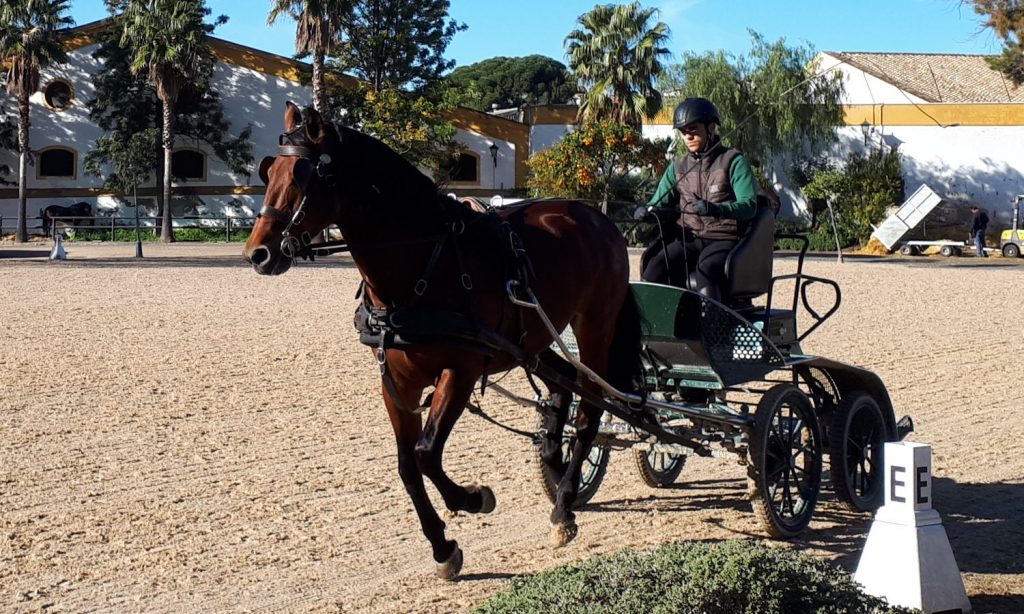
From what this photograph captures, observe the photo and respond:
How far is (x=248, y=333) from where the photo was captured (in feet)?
49.0

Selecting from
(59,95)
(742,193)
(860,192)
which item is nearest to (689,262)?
(742,193)

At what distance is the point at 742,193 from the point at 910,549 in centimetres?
249

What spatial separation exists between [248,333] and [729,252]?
30.2ft

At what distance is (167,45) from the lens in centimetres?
4403

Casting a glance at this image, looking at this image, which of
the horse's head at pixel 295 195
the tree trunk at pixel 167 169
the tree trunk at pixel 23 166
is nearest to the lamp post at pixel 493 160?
the tree trunk at pixel 167 169

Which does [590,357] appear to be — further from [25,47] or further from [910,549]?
[25,47]

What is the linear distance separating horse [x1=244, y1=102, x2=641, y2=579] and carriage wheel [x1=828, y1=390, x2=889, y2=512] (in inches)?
68.1

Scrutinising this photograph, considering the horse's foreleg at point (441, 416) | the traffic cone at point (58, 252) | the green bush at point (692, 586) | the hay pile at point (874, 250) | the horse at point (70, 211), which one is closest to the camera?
the green bush at point (692, 586)

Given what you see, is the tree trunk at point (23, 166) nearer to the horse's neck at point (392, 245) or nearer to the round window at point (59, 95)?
the round window at point (59, 95)

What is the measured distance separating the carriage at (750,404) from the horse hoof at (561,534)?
0.71 m

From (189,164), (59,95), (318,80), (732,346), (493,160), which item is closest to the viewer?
(732,346)

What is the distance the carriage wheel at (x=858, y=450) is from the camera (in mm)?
6906

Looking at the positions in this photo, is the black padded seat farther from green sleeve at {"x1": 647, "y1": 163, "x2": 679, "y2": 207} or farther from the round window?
the round window

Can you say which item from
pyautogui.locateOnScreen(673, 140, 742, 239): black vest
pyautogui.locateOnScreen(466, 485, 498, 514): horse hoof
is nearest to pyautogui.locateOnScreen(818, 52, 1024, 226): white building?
pyautogui.locateOnScreen(673, 140, 742, 239): black vest
